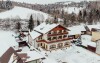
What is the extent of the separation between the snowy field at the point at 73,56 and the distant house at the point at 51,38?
1.36 meters


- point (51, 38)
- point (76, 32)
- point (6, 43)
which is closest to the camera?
point (51, 38)

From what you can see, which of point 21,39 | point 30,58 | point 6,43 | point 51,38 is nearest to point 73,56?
point 51,38

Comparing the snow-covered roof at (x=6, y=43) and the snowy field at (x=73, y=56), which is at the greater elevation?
the snow-covered roof at (x=6, y=43)

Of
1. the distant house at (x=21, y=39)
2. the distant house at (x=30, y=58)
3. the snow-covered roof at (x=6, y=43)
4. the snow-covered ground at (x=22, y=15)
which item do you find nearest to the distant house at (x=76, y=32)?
the distant house at (x=21, y=39)

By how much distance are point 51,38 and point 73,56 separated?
5.91 metres

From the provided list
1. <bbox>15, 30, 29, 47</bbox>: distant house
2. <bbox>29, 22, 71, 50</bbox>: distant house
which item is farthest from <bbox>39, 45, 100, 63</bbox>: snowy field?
<bbox>15, 30, 29, 47</bbox>: distant house

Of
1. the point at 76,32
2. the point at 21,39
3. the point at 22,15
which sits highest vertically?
the point at 22,15

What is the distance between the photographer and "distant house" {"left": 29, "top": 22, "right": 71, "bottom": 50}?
1254 inches

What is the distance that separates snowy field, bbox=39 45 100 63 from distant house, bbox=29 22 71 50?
1359 millimetres

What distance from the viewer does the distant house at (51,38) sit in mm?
31844

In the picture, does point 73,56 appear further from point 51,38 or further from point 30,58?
point 30,58

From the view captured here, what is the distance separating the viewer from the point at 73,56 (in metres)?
29.1

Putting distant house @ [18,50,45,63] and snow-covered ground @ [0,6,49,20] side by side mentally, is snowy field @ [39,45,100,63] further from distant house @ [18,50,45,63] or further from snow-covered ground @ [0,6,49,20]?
snow-covered ground @ [0,6,49,20]

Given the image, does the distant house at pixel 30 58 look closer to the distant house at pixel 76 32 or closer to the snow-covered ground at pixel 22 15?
the distant house at pixel 76 32
